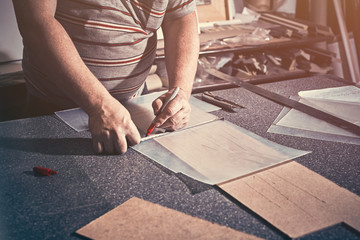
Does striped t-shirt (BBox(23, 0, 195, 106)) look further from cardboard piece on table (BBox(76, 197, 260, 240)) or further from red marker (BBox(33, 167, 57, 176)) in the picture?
cardboard piece on table (BBox(76, 197, 260, 240))

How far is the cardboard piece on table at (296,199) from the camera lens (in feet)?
1.85

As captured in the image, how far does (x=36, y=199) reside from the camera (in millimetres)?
640

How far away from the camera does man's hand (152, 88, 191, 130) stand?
0.90 m

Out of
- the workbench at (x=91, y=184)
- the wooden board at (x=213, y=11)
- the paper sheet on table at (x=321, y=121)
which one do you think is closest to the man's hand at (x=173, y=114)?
the workbench at (x=91, y=184)

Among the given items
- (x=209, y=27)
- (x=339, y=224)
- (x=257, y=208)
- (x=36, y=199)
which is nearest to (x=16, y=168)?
(x=36, y=199)

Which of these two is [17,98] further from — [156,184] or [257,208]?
[257,208]

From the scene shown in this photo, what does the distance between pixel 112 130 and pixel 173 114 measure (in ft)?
0.57

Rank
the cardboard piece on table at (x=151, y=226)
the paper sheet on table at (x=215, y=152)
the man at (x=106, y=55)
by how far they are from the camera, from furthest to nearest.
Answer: the man at (x=106, y=55) → the paper sheet on table at (x=215, y=152) → the cardboard piece on table at (x=151, y=226)

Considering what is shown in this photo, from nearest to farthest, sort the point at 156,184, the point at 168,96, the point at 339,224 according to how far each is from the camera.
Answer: the point at 339,224, the point at 156,184, the point at 168,96

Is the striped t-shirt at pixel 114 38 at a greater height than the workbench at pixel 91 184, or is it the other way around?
the striped t-shirt at pixel 114 38

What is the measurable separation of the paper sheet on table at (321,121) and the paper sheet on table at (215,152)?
0.41 feet

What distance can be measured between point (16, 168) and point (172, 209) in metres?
0.37

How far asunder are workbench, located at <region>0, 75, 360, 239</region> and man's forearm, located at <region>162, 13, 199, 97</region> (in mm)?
291

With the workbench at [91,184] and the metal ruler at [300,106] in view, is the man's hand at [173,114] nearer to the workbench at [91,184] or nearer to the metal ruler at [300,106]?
the workbench at [91,184]
